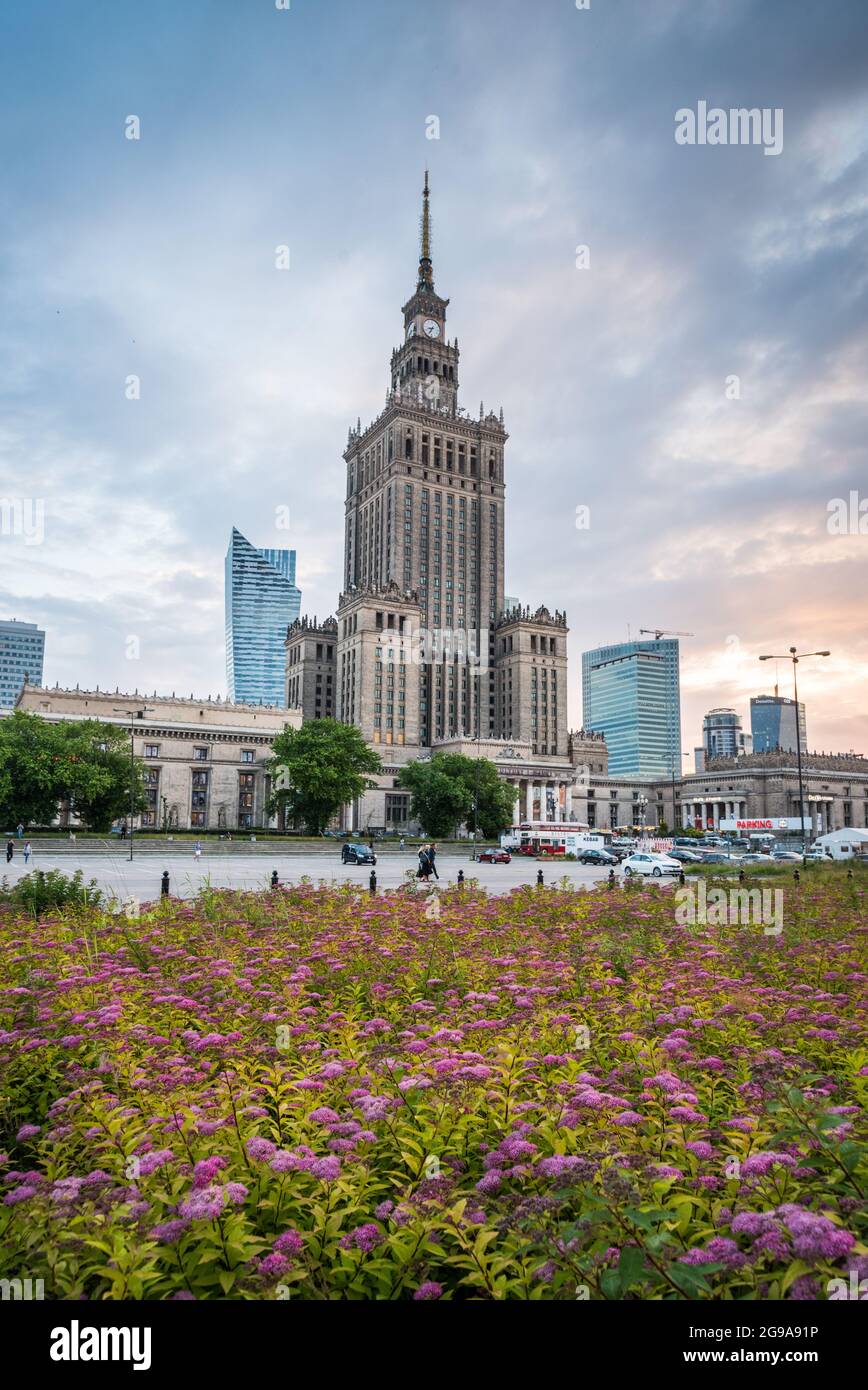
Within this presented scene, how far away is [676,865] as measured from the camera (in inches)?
1890

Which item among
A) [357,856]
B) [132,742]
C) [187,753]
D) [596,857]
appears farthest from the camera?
[187,753]

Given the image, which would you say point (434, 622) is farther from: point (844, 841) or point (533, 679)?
point (844, 841)

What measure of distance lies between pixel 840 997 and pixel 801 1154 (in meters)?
4.86

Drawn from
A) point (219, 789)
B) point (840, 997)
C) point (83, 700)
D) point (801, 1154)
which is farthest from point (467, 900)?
point (83, 700)

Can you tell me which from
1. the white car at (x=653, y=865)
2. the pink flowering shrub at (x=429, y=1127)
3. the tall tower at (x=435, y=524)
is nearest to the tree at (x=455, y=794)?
the tall tower at (x=435, y=524)

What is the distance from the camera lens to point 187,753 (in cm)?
11250

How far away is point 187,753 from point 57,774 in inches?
1573

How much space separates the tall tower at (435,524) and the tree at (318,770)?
152ft

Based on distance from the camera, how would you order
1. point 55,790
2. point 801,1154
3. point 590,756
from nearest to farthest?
point 801,1154 → point 55,790 → point 590,756

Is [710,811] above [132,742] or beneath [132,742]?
beneath

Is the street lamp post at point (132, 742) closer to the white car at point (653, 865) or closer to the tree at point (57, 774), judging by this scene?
the tree at point (57, 774)

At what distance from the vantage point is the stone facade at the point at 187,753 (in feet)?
361

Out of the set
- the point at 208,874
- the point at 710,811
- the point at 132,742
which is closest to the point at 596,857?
the point at 208,874

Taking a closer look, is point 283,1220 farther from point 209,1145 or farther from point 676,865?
point 676,865
